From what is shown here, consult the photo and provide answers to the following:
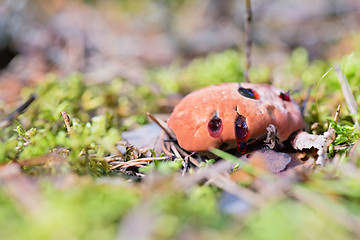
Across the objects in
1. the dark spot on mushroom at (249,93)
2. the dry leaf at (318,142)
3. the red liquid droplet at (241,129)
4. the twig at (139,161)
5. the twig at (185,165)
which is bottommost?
the twig at (185,165)

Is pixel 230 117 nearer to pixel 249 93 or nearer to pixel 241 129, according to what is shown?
pixel 241 129

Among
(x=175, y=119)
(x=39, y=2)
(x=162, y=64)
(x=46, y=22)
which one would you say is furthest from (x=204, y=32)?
(x=175, y=119)

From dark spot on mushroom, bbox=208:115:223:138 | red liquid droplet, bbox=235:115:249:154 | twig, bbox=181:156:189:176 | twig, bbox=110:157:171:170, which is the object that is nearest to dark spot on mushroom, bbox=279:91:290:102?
red liquid droplet, bbox=235:115:249:154

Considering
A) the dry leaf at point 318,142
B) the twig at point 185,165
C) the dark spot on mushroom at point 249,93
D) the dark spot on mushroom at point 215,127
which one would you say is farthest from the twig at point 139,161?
the dry leaf at point 318,142

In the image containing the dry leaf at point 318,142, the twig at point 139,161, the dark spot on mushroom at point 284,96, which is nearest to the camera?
the dry leaf at point 318,142

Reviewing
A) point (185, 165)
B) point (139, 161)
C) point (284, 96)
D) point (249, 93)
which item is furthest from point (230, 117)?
point (139, 161)

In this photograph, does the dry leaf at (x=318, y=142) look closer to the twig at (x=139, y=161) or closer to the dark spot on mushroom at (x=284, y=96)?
the dark spot on mushroom at (x=284, y=96)

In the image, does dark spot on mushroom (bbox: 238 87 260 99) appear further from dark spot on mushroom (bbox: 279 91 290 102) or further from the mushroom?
dark spot on mushroom (bbox: 279 91 290 102)
